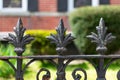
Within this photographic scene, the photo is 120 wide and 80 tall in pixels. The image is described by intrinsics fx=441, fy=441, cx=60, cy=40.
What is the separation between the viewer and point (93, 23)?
955cm

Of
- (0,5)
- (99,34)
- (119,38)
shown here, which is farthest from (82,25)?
(99,34)

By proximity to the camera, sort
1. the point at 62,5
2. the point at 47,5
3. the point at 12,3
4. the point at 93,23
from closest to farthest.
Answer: the point at 93,23 → the point at 62,5 → the point at 47,5 → the point at 12,3

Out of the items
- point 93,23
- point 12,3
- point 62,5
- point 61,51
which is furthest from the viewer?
point 12,3

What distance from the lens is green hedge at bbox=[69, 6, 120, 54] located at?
9.58m

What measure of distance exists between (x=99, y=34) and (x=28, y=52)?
20.6ft

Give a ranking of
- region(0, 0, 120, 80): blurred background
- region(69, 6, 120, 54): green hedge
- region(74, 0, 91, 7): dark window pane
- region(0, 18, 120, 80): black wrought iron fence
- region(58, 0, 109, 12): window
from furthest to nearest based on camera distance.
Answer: region(74, 0, 91, 7): dark window pane < region(58, 0, 109, 12): window < region(69, 6, 120, 54): green hedge < region(0, 0, 120, 80): blurred background < region(0, 18, 120, 80): black wrought iron fence

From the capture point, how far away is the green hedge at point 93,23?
9578 mm

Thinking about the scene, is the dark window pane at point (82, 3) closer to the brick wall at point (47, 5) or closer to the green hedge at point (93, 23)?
the brick wall at point (47, 5)

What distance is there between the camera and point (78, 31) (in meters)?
9.89

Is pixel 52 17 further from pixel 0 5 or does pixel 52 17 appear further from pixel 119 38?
pixel 119 38

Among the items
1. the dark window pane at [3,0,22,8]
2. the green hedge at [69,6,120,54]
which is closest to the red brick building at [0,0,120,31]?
the dark window pane at [3,0,22,8]

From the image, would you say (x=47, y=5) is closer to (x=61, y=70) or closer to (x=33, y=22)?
(x=33, y=22)

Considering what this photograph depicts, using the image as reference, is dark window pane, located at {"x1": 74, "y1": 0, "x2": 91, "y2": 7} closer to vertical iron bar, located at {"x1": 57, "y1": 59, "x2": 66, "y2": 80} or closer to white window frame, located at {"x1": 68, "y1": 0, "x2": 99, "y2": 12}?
white window frame, located at {"x1": 68, "y1": 0, "x2": 99, "y2": 12}

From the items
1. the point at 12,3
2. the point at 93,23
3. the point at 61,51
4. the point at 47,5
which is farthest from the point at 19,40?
the point at 12,3
